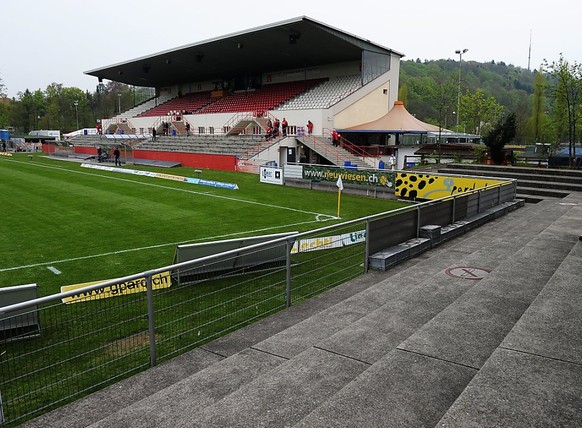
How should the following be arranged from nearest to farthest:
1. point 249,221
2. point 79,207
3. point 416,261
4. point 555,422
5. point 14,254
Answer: point 555,422, point 416,261, point 14,254, point 249,221, point 79,207

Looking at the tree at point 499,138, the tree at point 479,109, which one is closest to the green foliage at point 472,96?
the tree at point 479,109

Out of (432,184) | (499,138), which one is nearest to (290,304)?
(432,184)

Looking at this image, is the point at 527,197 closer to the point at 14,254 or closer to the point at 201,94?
the point at 14,254

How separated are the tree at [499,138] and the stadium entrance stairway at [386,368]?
2372 cm

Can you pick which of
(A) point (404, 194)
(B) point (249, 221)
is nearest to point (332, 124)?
(A) point (404, 194)

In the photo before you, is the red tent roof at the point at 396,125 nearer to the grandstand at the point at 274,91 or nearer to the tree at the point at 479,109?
the grandstand at the point at 274,91

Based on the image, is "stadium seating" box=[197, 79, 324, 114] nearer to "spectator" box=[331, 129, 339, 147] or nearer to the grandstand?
the grandstand

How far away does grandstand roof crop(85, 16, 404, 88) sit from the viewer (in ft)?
129

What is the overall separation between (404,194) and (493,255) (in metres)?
12.0

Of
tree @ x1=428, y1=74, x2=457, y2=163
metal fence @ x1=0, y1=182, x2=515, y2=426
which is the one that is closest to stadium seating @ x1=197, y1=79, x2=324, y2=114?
metal fence @ x1=0, y1=182, x2=515, y2=426

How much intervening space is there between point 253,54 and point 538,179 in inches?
1298

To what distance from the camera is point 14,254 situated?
1223 cm

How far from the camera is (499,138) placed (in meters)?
29.6

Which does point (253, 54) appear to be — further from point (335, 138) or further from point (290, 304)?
point (290, 304)
